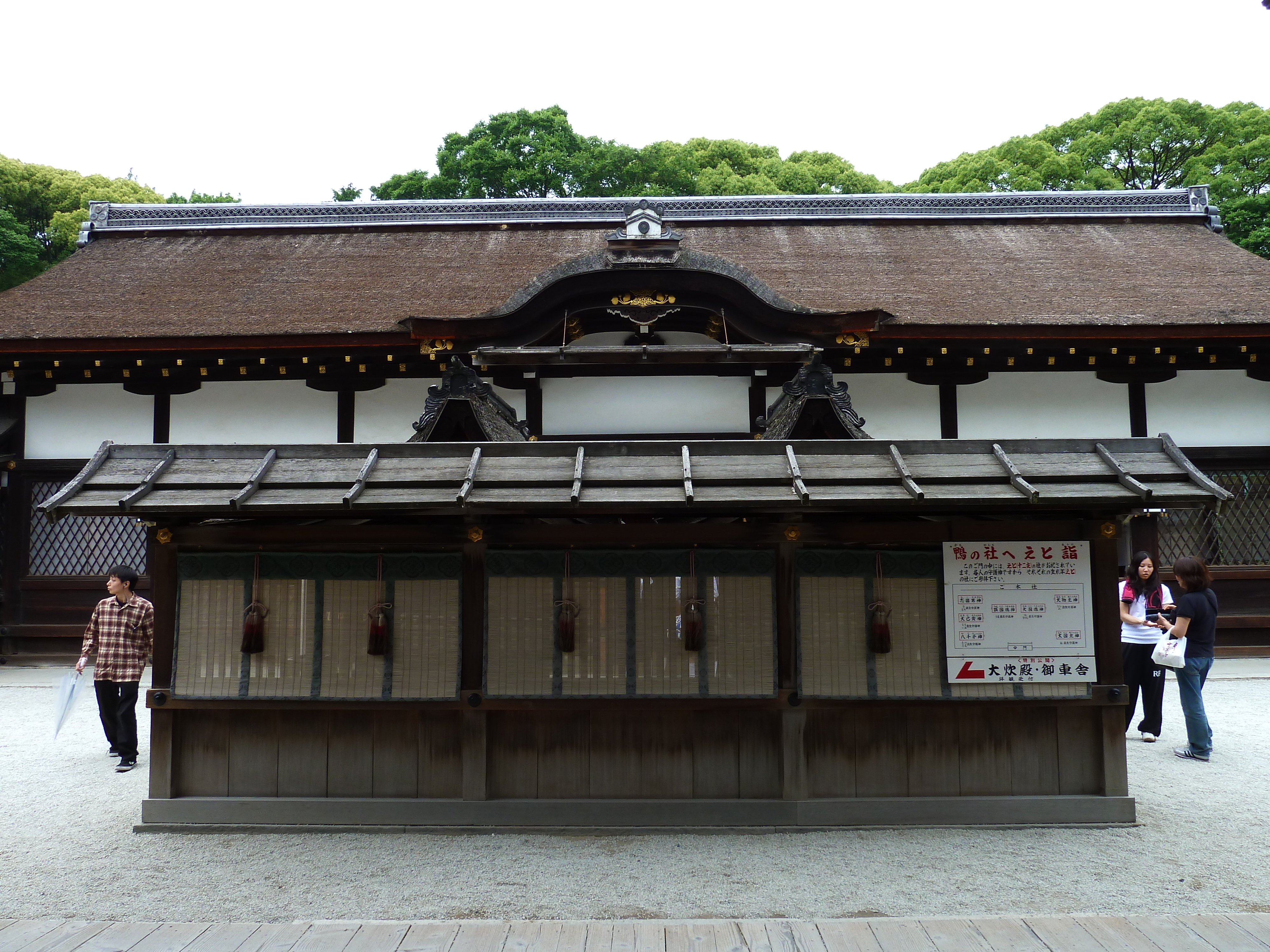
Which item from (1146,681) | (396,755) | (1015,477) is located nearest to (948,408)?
(1146,681)

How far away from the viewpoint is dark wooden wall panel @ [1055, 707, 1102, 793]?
16.2ft

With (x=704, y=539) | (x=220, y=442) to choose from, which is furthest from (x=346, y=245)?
(x=704, y=539)

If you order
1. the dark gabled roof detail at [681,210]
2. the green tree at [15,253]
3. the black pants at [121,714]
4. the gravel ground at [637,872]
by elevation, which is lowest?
the gravel ground at [637,872]

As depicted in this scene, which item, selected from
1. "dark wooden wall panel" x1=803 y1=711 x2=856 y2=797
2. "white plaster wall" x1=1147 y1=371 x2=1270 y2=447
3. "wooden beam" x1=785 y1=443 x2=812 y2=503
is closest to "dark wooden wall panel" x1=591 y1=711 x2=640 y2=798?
"dark wooden wall panel" x1=803 y1=711 x2=856 y2=797

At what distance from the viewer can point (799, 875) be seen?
421 cm

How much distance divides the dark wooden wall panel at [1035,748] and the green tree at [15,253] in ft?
88.9

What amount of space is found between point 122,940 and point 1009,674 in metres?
4.77

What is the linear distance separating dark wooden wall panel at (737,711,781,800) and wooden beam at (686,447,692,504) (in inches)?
58.8

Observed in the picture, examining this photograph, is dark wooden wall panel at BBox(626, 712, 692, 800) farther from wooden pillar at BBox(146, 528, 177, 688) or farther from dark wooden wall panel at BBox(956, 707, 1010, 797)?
wooden pillar at BBox(146, 528, 177, 688)

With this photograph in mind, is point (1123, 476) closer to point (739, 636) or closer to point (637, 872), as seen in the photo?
point (739, 636)

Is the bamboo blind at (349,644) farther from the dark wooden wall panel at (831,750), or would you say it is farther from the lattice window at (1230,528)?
the lattice window at (1230,528)

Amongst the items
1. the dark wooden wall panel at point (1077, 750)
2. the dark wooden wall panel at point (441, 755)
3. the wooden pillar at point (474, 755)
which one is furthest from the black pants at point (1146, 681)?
the dark wooden wall panel at point (441, 755)

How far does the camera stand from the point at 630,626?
496cm

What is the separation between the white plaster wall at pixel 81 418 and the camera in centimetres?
1019
